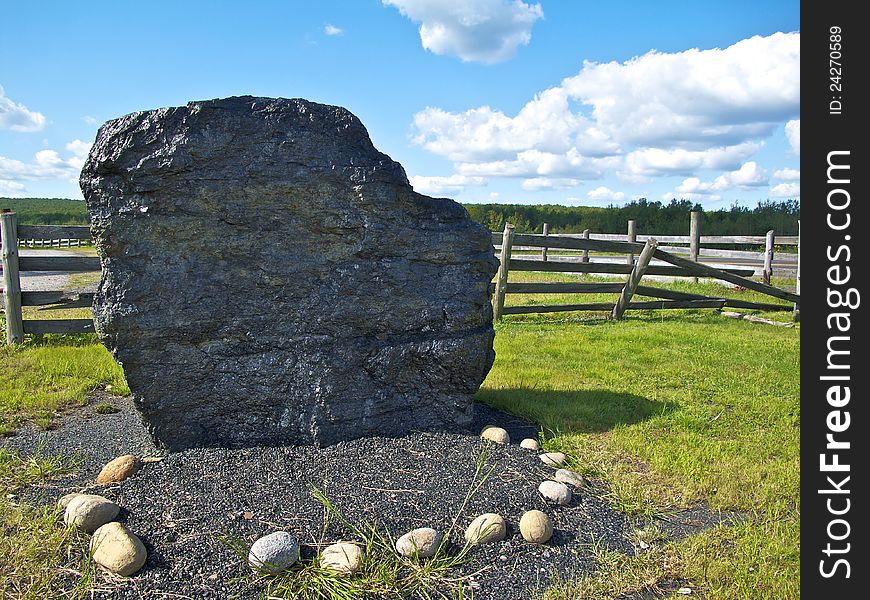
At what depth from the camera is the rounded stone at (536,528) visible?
3.31 m

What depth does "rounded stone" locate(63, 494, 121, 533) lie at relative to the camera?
10.7ft

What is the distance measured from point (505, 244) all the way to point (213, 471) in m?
6.82

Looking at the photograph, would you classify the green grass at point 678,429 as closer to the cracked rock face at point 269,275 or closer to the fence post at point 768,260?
the cracked rock face at point 269,275

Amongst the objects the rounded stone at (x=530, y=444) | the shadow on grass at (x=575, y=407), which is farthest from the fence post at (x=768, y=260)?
the rounded stone at (x=530, y=444)

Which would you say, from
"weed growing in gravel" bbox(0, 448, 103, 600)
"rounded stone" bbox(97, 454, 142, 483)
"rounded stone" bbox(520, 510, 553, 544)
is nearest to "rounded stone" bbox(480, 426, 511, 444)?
"rounded stone" bbox(520, 510, 553, 544)

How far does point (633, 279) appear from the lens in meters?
10.6

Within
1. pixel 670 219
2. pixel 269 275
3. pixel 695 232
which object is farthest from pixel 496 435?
pixel 670 219

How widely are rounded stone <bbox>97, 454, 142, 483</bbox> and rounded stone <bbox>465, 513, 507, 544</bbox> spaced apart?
6.89ft

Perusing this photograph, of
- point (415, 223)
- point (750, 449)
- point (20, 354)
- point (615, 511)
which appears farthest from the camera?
point (20, 354)

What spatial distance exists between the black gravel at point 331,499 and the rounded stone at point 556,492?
6 cm

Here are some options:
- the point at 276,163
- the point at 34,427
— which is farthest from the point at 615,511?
the point at 34,427

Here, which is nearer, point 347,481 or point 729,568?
point 729,568

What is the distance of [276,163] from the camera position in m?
4.14

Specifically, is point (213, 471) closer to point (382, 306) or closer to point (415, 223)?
point (382, 306)
